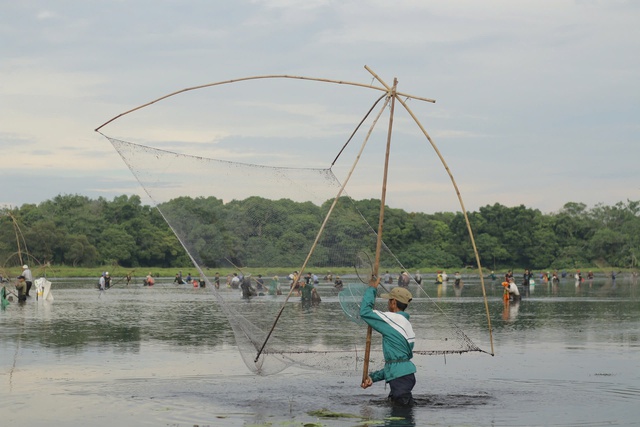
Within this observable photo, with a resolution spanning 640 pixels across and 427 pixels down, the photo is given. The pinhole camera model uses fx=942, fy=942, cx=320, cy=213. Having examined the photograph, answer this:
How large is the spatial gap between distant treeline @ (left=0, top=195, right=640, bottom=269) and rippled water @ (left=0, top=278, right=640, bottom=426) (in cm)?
6411

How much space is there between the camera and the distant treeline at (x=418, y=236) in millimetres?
94438

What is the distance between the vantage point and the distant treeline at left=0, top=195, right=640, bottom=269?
94438mm

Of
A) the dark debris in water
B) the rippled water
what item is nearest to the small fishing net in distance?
the rippled water

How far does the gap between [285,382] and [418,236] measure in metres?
106

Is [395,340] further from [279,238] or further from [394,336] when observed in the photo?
[279,238]

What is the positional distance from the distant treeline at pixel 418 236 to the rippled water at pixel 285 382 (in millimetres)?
64114

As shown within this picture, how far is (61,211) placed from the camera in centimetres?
11712

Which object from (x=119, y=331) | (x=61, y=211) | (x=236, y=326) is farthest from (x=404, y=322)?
(x=61, y=211)

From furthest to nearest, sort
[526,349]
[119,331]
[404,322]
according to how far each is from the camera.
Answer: [119,331] → [526,349] → [404,322]

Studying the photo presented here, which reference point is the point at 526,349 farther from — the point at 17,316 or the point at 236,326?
the point at 17,316

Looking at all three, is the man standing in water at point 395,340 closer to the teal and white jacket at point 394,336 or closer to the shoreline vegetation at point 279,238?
the teal and white jacket at point 394,336

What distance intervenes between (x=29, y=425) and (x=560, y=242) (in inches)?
5027

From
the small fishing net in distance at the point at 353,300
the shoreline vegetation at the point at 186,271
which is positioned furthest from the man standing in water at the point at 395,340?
the shoreline vegetation at the point at 186,271

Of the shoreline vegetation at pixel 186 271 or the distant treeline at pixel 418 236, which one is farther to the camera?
the distant treeline at pixel 418 236
